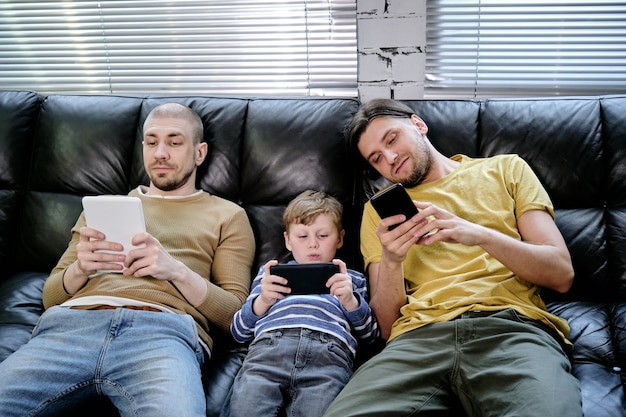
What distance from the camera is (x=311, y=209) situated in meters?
1.76

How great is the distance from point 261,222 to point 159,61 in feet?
3.73

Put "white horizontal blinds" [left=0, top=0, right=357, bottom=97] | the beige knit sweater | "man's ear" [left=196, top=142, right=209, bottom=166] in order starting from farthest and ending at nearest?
"white horizontal blinds" [left=0, top=0, right=357, bottom=97], "man's ear" [left=196, top=142, right=209, bottom=166], the beige knit sweater

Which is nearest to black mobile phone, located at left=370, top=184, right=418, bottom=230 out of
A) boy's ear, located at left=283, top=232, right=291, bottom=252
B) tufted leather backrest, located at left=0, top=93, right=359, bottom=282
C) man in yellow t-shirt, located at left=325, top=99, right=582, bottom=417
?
man in yellow t-shirt, located at left=325, top=99, right=582, bottom=417

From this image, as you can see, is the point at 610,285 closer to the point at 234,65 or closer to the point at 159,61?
the point at 234,65

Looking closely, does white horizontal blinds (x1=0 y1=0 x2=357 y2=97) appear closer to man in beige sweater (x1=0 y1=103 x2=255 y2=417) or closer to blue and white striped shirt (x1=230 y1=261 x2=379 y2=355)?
man in beige sweater (x1=0 y1=103 x2=255 y2=417)

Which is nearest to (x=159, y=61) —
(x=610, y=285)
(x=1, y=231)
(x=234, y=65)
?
(x=234, y=65)

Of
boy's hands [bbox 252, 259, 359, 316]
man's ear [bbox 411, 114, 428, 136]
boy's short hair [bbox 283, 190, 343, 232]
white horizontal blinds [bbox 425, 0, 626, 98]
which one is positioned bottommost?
boy's hands [bbox 252, 259, 359, 316]

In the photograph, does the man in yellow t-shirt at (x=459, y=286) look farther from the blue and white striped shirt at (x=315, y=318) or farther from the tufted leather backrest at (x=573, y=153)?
the tufted leather backrest at (x=573, y=153)

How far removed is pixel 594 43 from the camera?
2.35 meters

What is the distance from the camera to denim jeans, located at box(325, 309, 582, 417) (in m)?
1.19

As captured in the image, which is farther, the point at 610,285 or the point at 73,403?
the point at 610,285

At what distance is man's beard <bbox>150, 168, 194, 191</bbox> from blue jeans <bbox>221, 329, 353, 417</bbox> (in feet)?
2.22

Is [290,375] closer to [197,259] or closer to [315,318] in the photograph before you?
[315,318]

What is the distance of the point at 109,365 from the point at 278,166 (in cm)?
96
